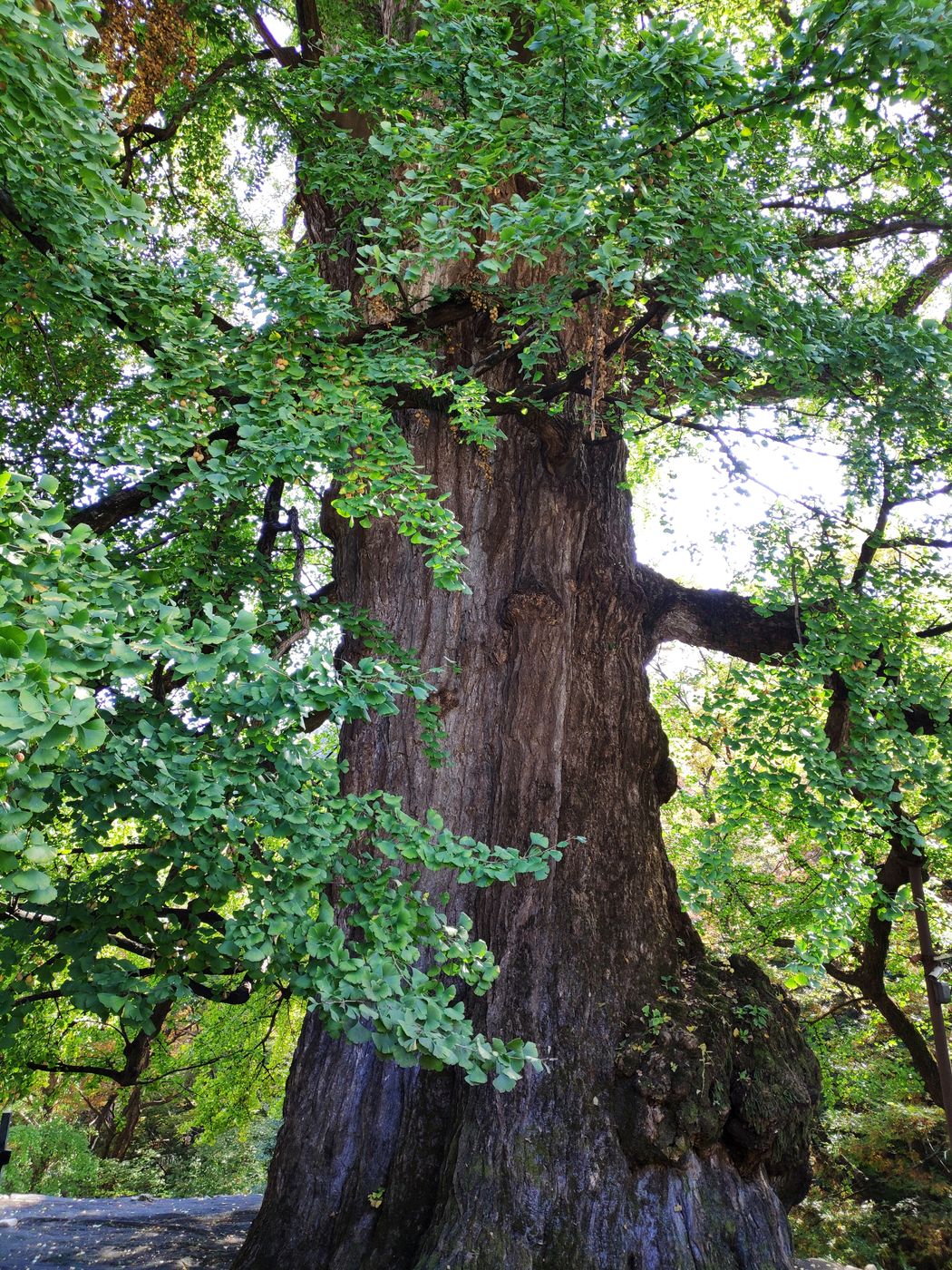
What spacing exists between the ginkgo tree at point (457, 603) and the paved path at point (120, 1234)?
146cm

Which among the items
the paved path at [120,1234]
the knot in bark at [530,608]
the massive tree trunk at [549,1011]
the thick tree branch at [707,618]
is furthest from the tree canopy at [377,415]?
the paved path at [120,1234]

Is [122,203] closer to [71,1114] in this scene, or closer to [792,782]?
[792,782]

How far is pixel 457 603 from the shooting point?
16.4 ft

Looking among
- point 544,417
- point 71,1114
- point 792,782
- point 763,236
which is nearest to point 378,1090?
point 792,782

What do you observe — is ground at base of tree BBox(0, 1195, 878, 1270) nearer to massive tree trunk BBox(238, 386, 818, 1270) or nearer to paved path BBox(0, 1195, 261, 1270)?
paved path BBox(0, 1195, 261, 1270)

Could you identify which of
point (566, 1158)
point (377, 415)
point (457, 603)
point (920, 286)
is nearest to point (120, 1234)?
point (566, 1158)

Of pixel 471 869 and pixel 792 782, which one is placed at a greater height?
pixel 792 782

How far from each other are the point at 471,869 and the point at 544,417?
10.8 ft

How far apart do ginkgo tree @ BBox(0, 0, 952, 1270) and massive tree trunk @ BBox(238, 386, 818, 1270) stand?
0.8 inches

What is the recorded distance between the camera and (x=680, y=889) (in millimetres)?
4195

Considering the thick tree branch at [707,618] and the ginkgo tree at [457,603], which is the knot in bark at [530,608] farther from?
the thick tree branch at [707,618]

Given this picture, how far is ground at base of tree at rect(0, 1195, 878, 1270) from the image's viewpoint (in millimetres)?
4805

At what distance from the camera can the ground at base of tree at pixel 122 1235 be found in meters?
4.80

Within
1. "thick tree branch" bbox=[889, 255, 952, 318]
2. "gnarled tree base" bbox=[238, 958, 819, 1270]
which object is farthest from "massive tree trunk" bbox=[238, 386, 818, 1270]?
"thick tree branch" bbox=[889, 255, 952, 318]
